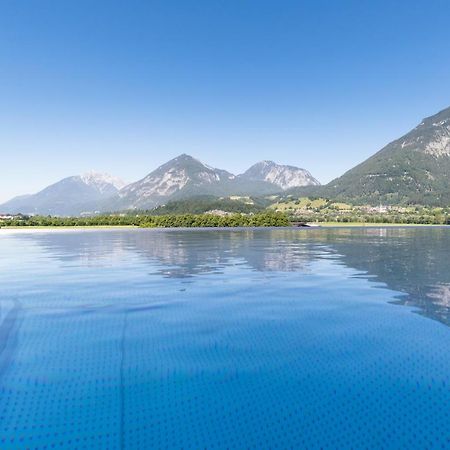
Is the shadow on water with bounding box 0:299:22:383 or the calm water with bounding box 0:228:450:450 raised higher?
the shadow on water with bounding box 0:299:22:383

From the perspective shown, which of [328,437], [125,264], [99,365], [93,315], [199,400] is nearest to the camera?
[328,437]

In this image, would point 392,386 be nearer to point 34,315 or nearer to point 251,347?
point 251,347

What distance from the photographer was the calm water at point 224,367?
32.5 feet

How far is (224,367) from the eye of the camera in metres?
13.7

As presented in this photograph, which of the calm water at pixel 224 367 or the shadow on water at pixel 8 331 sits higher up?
the shadow on water at pixel 8 331

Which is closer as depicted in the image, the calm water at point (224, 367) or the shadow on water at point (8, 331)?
the calm water at point (224, 367)

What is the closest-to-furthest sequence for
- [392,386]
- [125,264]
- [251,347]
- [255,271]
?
[392,386] < [251,347] < [255,271] < [125,264]

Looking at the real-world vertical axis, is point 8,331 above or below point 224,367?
above

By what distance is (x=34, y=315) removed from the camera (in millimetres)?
20781

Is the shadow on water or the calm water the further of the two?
the shadow on water

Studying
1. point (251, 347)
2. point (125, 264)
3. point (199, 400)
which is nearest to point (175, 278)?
point (125, 264)

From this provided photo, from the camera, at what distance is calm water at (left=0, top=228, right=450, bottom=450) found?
9.90 metres

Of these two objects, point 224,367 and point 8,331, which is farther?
point 8,331

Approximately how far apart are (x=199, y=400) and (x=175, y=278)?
2148 cm
